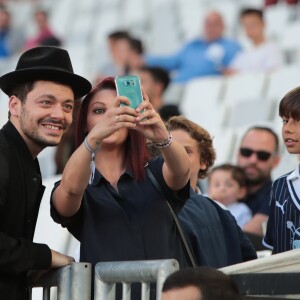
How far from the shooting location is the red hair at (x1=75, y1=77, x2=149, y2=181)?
451 centimetres

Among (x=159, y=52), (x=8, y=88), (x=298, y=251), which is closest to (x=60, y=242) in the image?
(x=8, y=88)

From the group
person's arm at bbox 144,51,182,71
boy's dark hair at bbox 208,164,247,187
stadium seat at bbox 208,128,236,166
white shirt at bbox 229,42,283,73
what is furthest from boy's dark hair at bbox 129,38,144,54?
boy's dark hair at bbox 208,164,247,187

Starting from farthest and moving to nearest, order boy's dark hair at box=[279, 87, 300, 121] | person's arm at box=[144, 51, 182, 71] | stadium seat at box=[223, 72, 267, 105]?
person's arm at box=[144, 51, 182, 71]
stadium seat at box=[223, 72, 267, 105]
boy's dark hair at box=[279, 87, 300, 121]

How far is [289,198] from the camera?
5012 mm

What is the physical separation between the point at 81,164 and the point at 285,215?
1.18 m

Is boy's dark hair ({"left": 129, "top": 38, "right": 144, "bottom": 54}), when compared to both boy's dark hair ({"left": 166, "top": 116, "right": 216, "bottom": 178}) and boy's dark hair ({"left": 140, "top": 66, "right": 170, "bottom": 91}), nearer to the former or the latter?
boy's dark hair ({"left": 140, "top": 66, "right": 170, "bottom": 91})

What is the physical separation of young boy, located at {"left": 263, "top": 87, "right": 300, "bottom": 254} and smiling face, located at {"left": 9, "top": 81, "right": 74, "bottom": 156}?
3.41 ft

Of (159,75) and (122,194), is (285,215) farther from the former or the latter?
(159,75)

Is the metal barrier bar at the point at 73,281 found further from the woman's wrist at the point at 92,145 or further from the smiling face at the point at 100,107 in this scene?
the smiling face at the point at 100,107

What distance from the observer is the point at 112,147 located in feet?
15.0

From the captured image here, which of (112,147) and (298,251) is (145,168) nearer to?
(112,147)

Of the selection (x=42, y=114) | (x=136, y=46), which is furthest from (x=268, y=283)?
(x=136, y=46)

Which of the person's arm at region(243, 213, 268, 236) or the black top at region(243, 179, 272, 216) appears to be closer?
the person's arm at region(243, 213, 268, 236)

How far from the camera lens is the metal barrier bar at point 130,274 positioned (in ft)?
12.5
